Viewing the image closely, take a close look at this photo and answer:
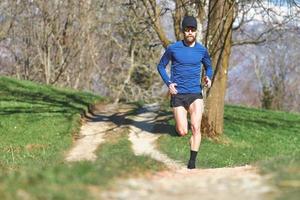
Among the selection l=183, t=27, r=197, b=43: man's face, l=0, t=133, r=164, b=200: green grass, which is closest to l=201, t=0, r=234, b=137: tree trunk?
l=183, t=27, r=197, b=43: man's face

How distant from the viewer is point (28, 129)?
69.0 feet

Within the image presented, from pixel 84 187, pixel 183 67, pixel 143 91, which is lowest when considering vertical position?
pixel 143 91

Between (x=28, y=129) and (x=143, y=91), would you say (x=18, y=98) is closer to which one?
(x=28, y=129)

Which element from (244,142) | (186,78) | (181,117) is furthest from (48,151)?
(186,78)

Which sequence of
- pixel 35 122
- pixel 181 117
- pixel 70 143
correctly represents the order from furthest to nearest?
pixel 35 122 → pixel 70 143 → pixel 181 117

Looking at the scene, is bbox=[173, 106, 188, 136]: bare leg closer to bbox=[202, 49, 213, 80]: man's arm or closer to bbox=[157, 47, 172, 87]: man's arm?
bbox=[157, 47, 172, 87]: man's arm

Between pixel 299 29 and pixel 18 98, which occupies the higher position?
pixel 299 29

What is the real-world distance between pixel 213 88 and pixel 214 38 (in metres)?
1.66

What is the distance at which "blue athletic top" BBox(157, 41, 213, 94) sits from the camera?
1052 centimetres

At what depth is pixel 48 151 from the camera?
17828 mm

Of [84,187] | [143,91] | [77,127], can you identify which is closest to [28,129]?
[77,127]

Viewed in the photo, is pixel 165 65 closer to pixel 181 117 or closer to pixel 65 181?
pixel 181 117

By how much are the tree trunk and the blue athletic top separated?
9394mm

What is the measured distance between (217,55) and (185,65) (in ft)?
32.1
